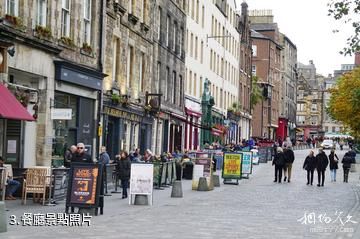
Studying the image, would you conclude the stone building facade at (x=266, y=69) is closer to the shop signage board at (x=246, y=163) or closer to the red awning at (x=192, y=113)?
the red awning at (x=192, y=113)

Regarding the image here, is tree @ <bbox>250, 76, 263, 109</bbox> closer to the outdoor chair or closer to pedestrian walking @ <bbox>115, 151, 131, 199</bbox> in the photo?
pedestrian walking @ <bbox>115, 151, 131, 199</bbox>

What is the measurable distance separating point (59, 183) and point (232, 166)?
13883 millimetres

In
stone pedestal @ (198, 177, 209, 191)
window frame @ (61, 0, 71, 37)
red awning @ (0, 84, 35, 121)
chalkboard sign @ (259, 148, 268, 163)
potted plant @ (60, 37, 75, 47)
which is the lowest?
stone pedestal @ (198, 177, 209, 191)

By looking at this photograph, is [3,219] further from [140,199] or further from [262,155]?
[262,155]

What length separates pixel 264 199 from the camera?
2448 cm

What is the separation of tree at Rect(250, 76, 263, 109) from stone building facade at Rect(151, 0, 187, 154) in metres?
38.8

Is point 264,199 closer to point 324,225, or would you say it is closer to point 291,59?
point 324,225

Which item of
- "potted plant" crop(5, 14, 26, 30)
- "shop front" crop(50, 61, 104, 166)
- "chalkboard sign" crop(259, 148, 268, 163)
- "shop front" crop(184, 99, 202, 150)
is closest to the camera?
"potted plant" crop(5, 14, 26, 30)

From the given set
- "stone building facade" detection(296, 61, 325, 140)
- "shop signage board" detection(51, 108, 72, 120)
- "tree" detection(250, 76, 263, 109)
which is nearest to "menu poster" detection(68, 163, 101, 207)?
"shop signage board" detection(51, 108, 72, 120)

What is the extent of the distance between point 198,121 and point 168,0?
1427 centimetres

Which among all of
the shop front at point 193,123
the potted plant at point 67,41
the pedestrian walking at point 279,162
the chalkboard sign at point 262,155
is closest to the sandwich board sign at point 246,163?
the pedestrian walking at point 279,162

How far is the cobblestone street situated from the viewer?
14516 millimetres

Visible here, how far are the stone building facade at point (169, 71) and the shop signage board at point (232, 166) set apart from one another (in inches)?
339

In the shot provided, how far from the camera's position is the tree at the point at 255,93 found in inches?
3440
